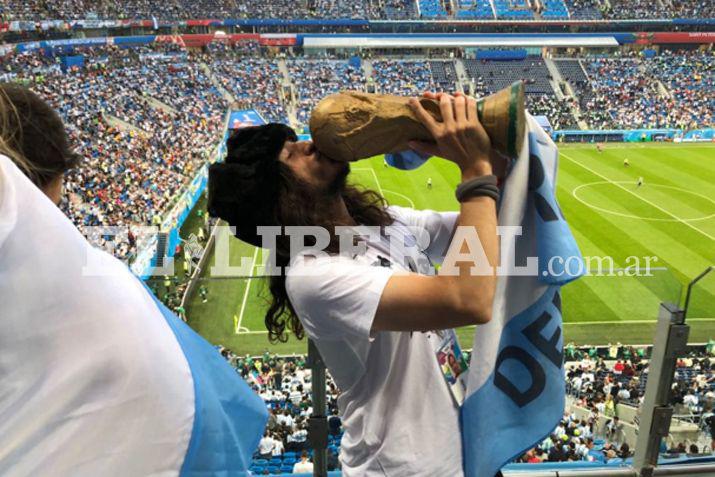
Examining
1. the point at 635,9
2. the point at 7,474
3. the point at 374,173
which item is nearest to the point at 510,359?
the point at 7,474

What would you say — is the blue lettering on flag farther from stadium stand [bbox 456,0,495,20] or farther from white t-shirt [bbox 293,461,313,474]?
stadium stand [bbox 456,0,495,20]

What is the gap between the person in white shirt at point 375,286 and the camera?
170 centimetres

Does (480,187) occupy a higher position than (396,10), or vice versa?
(396,10)

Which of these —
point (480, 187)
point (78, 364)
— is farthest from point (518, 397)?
point (78, 364)

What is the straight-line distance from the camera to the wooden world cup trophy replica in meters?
1.74

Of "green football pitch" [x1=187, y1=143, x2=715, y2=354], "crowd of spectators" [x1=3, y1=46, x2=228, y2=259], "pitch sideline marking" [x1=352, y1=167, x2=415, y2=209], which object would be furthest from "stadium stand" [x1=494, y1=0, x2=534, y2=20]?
"pitch sideline marking" [x1=352, y1=167, x2=415, y2=209]

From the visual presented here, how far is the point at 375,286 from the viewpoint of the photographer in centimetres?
171

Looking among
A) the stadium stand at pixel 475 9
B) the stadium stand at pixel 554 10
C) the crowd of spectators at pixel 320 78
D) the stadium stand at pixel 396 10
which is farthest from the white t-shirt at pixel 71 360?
the stadium stand at pixel 554 10

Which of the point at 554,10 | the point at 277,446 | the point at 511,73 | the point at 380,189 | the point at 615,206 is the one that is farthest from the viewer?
the point at 554,10

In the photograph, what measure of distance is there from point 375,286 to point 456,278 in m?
0.23

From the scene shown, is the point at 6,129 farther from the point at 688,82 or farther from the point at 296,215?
the point at 688,82

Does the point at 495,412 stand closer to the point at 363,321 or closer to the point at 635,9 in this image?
the point at 363,321

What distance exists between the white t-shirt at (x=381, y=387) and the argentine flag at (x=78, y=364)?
0.42 metres

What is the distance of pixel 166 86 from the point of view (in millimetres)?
39156
